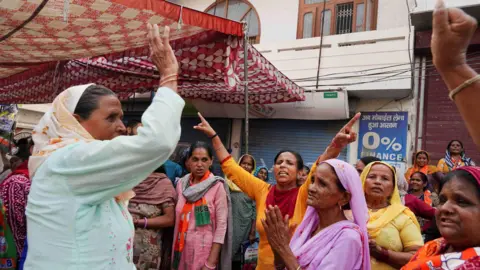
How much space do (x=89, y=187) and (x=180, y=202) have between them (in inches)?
Answer: 85.9

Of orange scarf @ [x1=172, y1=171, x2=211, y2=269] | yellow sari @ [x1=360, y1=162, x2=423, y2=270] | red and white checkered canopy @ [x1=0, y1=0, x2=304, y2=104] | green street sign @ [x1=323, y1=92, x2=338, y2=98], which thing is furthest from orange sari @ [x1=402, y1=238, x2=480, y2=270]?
green street sign @ [x1=323, y1=92, x2=338, y2=98]

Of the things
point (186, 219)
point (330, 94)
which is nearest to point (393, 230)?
point (186, 219)

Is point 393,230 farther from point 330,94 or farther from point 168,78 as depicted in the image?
point 330,94

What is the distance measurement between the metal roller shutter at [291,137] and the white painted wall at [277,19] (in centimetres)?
212

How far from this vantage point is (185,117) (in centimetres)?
1024

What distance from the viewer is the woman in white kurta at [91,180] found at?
3.97 ft

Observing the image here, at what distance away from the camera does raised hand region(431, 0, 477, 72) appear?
952 millimetres

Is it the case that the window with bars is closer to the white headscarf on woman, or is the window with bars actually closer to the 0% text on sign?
the 0% text on sign

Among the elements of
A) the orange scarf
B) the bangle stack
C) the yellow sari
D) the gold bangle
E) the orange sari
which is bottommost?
the orange scarf

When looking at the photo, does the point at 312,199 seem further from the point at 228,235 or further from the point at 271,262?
the point at 228,235

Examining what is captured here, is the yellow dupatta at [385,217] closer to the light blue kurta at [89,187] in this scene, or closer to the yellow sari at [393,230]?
the yellow sari at [393,230]

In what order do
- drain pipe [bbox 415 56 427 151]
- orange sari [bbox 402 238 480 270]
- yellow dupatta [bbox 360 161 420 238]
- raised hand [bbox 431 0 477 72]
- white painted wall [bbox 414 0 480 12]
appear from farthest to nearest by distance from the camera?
1. drain pipe [bbox 415 56 427 151]
2. white painted wall [bbox 414 0 480 12]
3. yellow dupatta [bbox 360 161 420 238]
4. orange sari [bbox 402 238 480 270]
5. raised hand [bbox 431 0 477 72]

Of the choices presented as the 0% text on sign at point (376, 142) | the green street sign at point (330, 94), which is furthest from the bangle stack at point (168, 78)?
the 0% text on sign at point (376, 142)

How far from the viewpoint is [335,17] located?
859 centimetres
